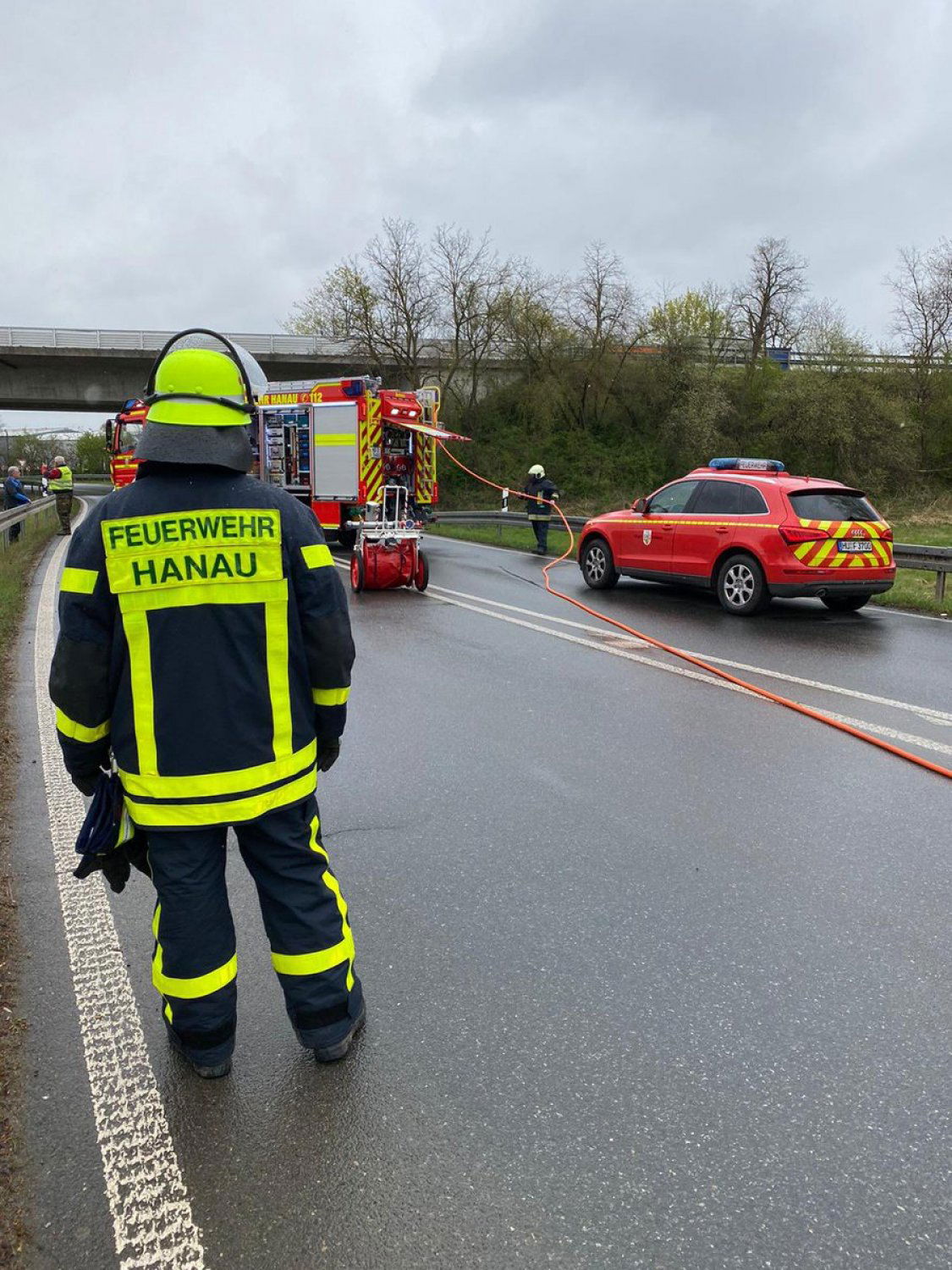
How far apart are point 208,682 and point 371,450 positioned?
14.5 metres

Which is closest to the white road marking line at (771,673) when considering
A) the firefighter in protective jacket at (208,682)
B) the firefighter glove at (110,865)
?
the firefighter in protective jacket at (208,682)

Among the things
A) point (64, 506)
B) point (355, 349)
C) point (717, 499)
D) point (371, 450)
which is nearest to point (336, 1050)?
point (717, 499)

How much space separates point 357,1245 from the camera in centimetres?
201

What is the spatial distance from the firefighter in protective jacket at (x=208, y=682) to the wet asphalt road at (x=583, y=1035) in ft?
1.15

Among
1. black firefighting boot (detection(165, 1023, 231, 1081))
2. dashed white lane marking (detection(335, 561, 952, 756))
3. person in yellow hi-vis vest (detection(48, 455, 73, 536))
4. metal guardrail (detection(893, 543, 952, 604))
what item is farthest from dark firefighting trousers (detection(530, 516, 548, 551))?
black firefighting boot (detection(165, 1023, 231, 1081))

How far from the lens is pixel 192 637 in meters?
2.40

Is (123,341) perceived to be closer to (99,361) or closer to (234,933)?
(99,361)

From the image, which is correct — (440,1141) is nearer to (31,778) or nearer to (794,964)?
(794,964)

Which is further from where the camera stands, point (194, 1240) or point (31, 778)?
point (31, 778)

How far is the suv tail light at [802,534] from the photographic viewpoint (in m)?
9.95

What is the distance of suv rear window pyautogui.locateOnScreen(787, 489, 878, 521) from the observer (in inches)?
398

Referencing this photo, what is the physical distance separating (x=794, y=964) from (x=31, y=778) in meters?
4.05

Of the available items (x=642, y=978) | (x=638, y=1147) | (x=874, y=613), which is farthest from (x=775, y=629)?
(x=638, y=1147)

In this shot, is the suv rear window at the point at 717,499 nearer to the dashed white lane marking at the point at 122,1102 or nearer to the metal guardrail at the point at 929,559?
the metal guardrail at the point at 929,559
